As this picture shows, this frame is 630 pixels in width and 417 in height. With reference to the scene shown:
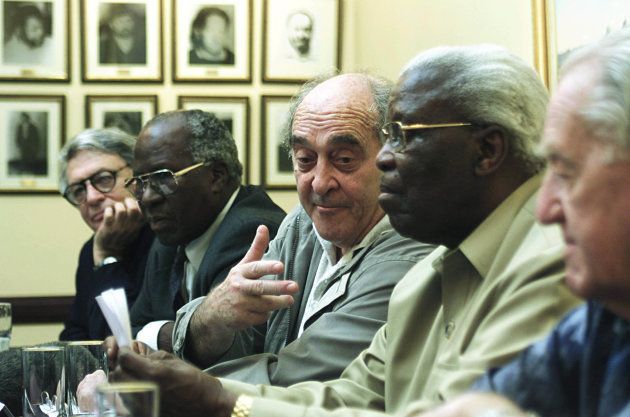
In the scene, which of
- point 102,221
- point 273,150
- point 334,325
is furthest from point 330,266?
point 273,150

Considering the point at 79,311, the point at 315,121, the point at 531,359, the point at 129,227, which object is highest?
the point at 315,121

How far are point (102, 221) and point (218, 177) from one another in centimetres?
106

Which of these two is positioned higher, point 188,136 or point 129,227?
point 188,136

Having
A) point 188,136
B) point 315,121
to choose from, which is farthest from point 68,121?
point 315,121

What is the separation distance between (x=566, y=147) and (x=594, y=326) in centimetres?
29

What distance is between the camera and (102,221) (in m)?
5.52

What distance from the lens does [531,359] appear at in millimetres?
1795

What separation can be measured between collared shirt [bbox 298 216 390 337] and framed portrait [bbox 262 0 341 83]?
3315 millimetres

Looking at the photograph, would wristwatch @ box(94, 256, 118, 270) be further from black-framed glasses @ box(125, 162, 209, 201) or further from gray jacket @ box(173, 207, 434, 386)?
gray jacket @ box(173, 207, 434, 386)

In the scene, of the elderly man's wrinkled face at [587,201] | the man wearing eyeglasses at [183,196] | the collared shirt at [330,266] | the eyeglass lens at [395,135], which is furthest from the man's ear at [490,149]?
the man wearing eyeglasses at [183,196]

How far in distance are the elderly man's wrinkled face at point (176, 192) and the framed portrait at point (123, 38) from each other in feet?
7.04

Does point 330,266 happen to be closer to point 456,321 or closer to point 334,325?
point 334,325

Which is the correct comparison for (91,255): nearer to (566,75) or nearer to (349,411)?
(349,411)

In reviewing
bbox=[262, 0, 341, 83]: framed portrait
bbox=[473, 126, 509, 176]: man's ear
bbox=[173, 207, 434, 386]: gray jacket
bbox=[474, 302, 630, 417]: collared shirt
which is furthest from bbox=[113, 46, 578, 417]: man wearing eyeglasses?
bbox=[262, 0, 341, 83]: framed portrait
